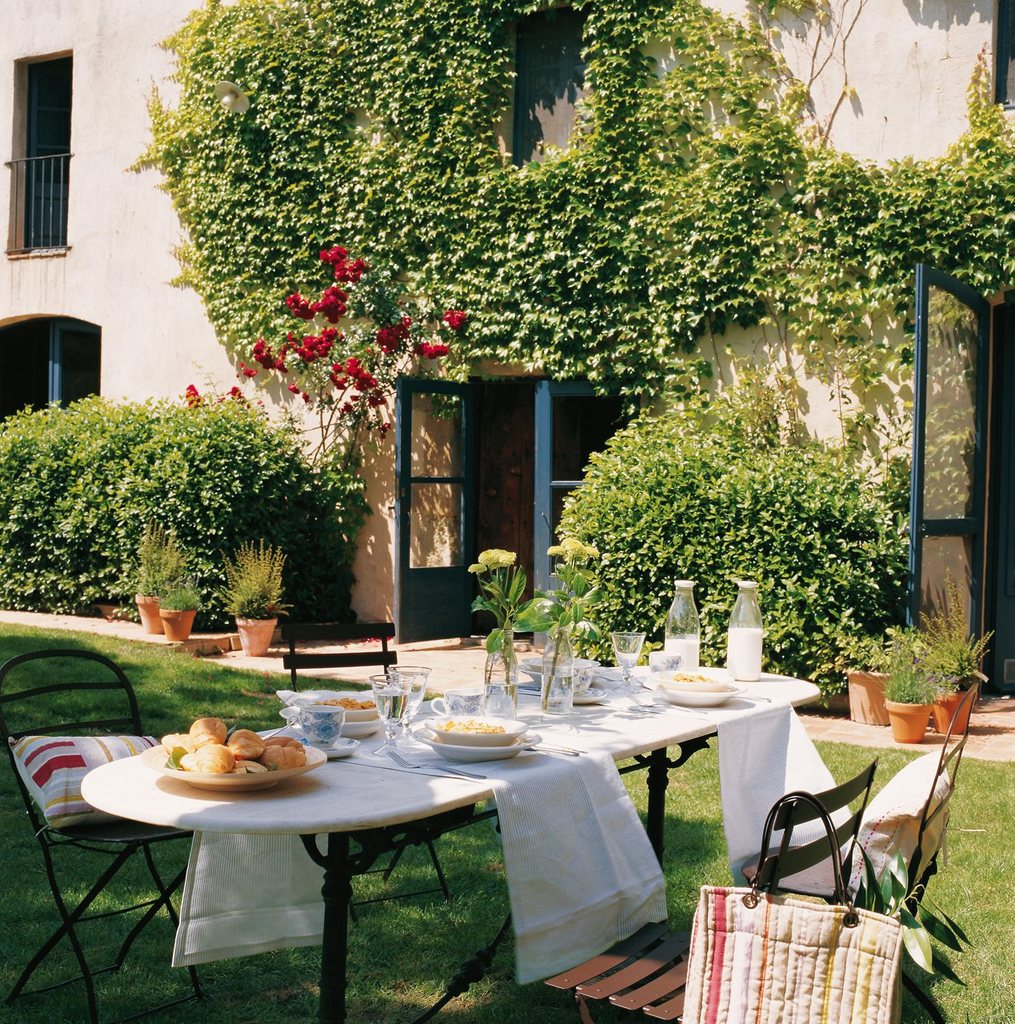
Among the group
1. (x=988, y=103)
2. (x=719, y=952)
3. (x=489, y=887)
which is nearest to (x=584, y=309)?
(x=988, y=103)

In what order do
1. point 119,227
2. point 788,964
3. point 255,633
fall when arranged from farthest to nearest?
point 119,227, point 255,633, point 788,964

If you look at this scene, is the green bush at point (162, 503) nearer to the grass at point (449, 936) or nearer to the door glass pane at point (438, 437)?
the door glass pane at point (438, 437)

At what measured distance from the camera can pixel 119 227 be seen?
37.9 ft

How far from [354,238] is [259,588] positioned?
3110 millimetres

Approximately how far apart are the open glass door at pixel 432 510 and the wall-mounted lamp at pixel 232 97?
2897 mm

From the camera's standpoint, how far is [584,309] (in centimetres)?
883

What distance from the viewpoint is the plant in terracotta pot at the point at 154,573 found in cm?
874

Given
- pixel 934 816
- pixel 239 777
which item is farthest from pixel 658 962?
pixel 239 777

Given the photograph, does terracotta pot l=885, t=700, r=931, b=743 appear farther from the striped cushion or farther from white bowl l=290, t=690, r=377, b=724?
the striped cushion

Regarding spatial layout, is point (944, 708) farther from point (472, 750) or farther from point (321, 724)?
point (321, 724)

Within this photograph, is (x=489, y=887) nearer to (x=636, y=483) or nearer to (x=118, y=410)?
(x=636, y=483)

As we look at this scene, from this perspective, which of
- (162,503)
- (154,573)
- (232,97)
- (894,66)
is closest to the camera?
(894,66)

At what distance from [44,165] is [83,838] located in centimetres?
1084

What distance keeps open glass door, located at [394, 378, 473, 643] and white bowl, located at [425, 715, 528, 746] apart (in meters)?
6.28
